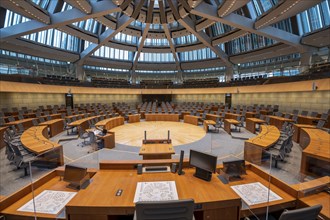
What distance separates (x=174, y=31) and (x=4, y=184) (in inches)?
738

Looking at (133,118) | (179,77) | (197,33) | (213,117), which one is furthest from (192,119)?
(179,77)

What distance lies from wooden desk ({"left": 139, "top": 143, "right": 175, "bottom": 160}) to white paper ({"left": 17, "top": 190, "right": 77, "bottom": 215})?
2.47 meters

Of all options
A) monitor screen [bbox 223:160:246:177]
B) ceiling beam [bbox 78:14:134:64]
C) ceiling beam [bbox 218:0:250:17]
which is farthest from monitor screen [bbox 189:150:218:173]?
ceiling beam [bbox 78:14:134:64]

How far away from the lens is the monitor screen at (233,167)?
112 inches

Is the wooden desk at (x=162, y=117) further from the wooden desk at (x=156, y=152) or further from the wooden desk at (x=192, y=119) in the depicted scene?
the wooden desk at (x=156, y=152)

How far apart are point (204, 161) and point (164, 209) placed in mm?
1433

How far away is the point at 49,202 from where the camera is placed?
2207 millimetres

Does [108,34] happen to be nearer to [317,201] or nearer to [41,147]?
[41,147]

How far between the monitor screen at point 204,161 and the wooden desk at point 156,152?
199cm

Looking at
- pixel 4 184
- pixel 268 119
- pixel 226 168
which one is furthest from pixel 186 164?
pixel 268 119

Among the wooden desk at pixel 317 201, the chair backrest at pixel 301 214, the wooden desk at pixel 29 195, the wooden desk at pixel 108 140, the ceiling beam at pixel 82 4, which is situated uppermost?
the ceiling beam at pixel 82 4

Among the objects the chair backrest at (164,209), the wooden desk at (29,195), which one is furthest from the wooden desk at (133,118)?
the chair backrest at (164,209)

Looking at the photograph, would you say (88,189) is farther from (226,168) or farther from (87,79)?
(87,79)

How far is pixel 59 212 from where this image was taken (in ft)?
6.67
